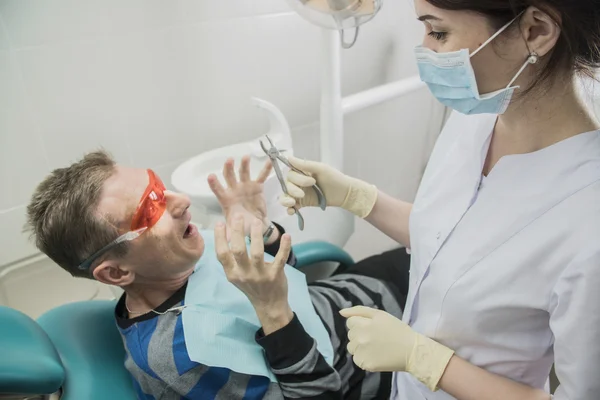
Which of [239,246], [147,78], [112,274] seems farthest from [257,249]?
[147,78]

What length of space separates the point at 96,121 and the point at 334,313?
107cm

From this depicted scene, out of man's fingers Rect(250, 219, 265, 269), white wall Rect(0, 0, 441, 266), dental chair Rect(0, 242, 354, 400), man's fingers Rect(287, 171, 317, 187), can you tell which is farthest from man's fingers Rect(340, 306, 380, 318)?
white wall Rect(0, 0, 441, 266)

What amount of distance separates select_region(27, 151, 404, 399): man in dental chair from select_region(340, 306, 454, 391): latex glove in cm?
Result: 13

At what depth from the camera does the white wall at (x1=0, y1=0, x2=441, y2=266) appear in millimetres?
1302

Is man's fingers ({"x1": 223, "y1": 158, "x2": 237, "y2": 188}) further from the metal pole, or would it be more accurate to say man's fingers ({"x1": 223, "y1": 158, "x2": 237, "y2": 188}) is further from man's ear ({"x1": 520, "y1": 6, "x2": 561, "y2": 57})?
man's ear ({"x1": 520, "y1": 6, "x2": 561, "y2": 57})

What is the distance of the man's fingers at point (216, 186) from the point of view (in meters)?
1.23

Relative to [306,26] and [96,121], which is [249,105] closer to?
[306,26]

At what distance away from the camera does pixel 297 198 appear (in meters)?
1.23

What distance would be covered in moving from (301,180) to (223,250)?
1.19ft

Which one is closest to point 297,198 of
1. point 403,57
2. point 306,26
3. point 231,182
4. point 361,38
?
point 231,182

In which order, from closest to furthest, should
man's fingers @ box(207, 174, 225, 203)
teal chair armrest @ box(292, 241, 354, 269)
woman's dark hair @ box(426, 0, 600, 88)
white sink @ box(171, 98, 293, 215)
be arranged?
1. woman's dark hair @ box(426, 0, 600, 88)
2. man's fingers @ box(207, 174, 225, 203)
3. white sink @ box(171, 98, 293, 215)
4. teal chair armrest @ box(292, 241, 354, 269)

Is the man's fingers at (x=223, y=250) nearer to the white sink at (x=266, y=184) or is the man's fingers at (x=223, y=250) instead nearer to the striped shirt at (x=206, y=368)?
the striped shirt at (x=206, y=368)

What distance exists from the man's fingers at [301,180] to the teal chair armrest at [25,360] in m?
0.73

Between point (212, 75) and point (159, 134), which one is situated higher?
point (212, 75)
